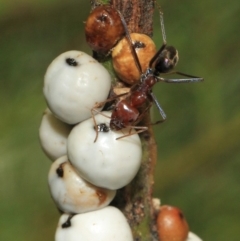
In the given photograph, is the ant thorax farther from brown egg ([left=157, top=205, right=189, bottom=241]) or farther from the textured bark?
brown egg ([left=157, top=205, right=189, bottom=241])

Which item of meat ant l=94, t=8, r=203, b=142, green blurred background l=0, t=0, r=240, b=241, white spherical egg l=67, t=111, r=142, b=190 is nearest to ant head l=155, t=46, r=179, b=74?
meat ant l=94, t=8, r=203, b=142

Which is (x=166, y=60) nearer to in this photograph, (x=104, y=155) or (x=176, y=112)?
(x=104, y=155)

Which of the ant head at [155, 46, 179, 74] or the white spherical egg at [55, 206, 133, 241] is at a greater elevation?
the ant head at [155, 46, 179, 74]

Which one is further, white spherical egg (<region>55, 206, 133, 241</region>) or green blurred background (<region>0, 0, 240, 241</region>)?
green blurred background (<region>0, 0, 240, 241</region>)

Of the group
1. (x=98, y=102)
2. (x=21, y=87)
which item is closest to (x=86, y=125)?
(x=98, y=102)

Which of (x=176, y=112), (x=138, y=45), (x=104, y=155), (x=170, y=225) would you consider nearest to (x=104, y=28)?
(x=138, y=45)

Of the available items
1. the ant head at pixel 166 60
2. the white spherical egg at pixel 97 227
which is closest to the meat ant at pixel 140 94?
the ant head at pixel 166 60
